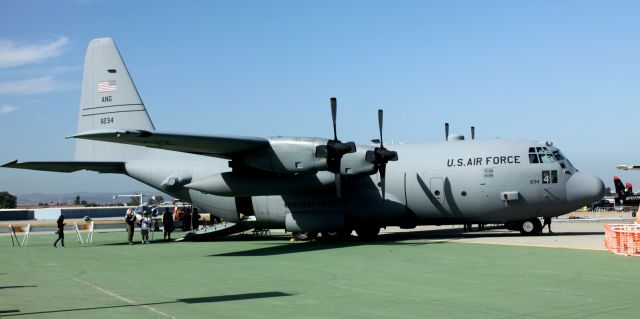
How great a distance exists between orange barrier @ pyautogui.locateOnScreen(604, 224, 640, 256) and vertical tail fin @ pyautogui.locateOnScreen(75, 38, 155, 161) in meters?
19.7

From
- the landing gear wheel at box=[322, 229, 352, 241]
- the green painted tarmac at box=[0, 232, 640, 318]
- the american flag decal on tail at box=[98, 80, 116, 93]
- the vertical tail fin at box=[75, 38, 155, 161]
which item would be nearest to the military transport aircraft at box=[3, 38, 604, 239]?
the landing gear wheel at box=[322, 229, 352, 241]

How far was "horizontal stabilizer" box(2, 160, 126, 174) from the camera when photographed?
78.6ft

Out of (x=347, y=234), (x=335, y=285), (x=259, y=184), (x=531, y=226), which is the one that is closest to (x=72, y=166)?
(x=259, y=184)

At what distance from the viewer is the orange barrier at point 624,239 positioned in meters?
15.7

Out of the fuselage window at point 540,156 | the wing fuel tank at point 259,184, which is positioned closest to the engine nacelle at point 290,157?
the wing fuel tank at point 259,184

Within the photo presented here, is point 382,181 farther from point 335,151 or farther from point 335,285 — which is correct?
point 335,285

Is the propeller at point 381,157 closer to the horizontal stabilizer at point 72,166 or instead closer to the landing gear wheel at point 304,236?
the landing gear wheel at point 304,236

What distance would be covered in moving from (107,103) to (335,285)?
19.5 m

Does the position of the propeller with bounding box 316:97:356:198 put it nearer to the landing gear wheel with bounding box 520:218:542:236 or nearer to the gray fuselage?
the gray fuselage

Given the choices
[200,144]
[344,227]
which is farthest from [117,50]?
[344,227]

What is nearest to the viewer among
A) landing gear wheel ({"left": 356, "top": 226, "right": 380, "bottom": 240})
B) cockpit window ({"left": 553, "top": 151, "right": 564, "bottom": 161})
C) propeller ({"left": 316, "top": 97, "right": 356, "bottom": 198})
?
propeller ({"left": 316, "top": 97, "right": 356, "bottom": 198})

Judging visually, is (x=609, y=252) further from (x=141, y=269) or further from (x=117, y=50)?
(x=117, y=50)

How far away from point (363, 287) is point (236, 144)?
10047 mm

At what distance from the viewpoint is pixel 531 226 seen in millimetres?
24266
